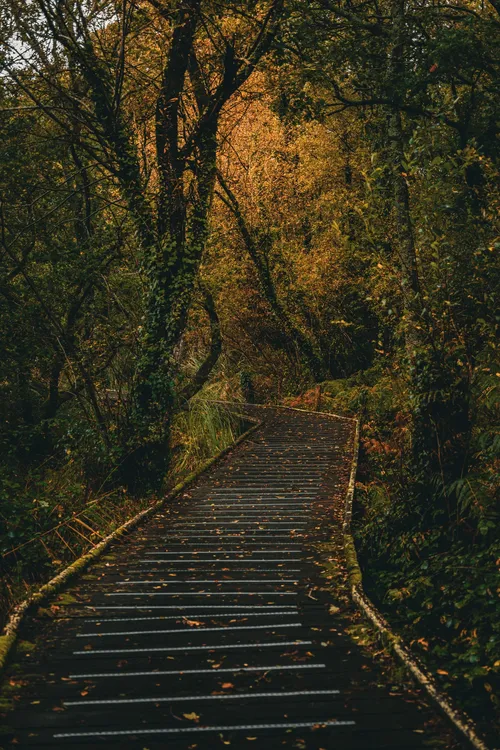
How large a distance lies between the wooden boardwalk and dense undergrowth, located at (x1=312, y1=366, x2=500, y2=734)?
37.7 inches

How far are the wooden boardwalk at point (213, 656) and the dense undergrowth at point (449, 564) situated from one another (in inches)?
37.7

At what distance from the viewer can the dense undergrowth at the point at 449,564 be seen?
6.63 metres

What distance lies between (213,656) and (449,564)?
376 cm

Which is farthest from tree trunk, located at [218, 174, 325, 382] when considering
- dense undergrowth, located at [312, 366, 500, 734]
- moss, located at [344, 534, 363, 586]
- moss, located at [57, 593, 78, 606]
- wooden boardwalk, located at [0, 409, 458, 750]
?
moss, located at [57, 593, 78, 606]

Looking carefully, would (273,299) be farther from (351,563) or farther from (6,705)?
(6,705)

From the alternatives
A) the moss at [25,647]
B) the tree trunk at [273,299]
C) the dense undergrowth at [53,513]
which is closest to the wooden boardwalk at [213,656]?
the moss at [25,647]

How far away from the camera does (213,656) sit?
518 cm

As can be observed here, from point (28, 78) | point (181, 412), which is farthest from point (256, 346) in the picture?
point (28, 78)

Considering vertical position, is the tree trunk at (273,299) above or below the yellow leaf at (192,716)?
above

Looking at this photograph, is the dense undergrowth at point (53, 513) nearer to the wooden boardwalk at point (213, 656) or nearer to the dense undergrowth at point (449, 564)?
the wooden boardwalk at point (213, 656)

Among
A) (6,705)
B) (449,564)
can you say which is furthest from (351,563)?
(6,705)

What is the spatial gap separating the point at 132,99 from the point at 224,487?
238 inches

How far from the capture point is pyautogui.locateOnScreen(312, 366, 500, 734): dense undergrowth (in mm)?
6629

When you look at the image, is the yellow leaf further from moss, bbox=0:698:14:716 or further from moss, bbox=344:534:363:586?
moss, bbox=344:534:363:586
